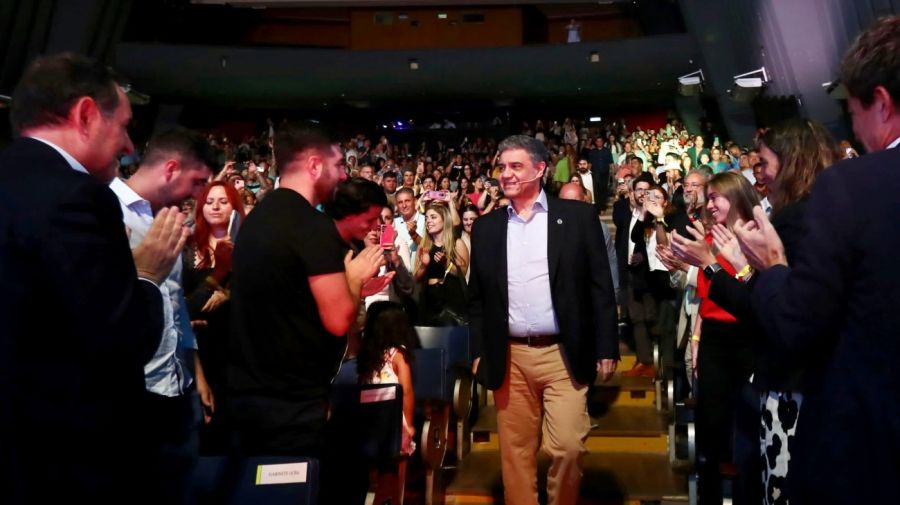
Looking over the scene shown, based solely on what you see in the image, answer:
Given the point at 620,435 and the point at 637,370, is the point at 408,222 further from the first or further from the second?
the point at 620,435

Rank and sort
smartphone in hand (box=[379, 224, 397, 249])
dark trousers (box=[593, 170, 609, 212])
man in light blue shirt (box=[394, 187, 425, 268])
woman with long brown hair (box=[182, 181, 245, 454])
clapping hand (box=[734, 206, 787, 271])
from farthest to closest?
dark trousers (box=[593, 170, 609, 212]) → man in light blue shirt (box=[394, 187, 425, 268]) → smartphone in hand (box=[379, 224, 397, 249]) → woman with long brown hair (box=[182, 181, 245, 454]) → clapping hand (box=[734, 206, 787, 271])

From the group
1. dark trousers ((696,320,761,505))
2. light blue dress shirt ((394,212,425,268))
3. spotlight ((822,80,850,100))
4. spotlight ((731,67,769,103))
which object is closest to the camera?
spotlight ((822,80,850,100))

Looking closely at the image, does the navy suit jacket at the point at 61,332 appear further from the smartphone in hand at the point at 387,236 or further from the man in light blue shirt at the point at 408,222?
the man in light blue shirt at the point at 408,222

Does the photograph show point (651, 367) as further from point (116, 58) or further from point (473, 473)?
point (116, 58)

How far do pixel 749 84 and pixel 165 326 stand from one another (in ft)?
47.6

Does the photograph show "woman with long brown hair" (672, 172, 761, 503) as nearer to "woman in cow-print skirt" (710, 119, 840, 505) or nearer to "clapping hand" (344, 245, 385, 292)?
"woman in cow-print skirt" (710, 119, 840, 505)

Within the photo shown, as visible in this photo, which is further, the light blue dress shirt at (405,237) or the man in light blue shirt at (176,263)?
the light blue dress shirt at (405,237)

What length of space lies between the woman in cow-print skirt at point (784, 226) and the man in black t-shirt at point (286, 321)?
118cm

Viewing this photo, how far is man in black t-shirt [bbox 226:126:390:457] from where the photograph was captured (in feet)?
7.98

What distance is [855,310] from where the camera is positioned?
59.2 inches

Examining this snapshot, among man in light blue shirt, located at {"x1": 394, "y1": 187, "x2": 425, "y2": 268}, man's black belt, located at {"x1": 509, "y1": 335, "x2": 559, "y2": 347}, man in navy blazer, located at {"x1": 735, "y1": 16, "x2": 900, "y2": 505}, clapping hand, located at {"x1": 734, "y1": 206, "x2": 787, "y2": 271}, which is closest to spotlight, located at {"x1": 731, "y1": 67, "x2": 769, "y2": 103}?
man in light blue shirt, located at {"x1": 394, "y1": 187, "x2": 425, "y2": 268}

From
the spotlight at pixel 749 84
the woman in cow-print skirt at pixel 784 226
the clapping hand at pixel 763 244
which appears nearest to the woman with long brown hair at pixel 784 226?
the woman in cow-print skirt at pixel 784 226

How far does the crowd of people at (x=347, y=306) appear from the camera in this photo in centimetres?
146

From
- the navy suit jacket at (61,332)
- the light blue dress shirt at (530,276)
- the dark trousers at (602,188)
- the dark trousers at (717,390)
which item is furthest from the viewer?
the dark trousers at (602,188)
